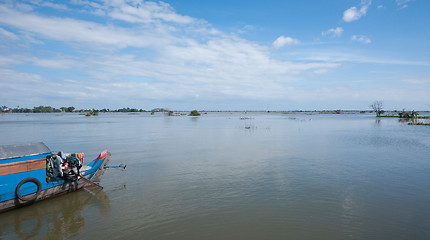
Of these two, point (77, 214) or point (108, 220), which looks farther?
point (77, 214)

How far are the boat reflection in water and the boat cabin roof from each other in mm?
2459

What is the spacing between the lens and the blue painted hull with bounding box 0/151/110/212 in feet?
32.4

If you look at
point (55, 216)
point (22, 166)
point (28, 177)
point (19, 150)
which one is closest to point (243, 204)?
point (55, 216)

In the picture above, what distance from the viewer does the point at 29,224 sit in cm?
941

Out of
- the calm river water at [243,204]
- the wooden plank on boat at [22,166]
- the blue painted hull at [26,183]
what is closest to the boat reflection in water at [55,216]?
the calm river water at [243,204]

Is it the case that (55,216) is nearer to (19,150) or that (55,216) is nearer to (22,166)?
(22,166)

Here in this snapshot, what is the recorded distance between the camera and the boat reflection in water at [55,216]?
8792 mm

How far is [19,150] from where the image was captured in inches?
421

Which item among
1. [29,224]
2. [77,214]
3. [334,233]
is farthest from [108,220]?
[334,233]

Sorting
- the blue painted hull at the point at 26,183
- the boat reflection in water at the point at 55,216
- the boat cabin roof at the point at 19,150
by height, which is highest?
the boat cabin roof at the point at 19,150

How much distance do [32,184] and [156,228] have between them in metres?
6.57

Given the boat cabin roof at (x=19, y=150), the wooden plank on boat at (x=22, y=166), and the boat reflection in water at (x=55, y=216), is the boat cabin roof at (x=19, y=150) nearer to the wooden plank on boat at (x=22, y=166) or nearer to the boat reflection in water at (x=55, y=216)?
the wooden plank on boat at (x=22, y=166)

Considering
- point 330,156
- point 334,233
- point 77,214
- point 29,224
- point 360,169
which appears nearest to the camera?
point 334,233

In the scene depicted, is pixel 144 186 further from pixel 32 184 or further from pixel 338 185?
pixel 338 185
